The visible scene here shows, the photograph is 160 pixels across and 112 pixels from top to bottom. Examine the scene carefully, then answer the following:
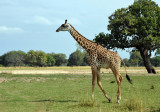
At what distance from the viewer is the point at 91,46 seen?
11406 millimetres

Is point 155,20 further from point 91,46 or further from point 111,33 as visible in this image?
point 91,46

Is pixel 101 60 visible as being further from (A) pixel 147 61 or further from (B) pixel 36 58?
(B) pixel 36 58

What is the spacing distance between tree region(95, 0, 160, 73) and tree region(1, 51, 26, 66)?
7810 cm

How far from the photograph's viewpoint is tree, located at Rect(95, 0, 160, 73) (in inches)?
1200

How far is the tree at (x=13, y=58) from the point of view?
105019 millimetres

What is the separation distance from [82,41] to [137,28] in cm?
2109

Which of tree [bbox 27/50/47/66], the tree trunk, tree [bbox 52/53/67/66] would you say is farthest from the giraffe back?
tree [bbox 52/53/67/66]

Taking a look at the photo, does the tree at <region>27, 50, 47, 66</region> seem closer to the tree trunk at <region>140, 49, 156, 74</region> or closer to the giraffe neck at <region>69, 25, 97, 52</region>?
the tree trunk at <region>140, 49, 156, 74</region>

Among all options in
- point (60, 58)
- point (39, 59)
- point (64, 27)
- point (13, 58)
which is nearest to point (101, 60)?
point (64, 27)

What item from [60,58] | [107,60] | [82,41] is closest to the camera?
[107,60]

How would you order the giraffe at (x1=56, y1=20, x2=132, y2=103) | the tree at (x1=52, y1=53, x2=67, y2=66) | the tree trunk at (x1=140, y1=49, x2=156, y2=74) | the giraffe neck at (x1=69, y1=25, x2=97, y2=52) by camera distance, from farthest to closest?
1. the tree at (x1=52, y1=53, x2=67, y2=66)
2. the tree trunk at (x1=140, y1=49, x2=156, y2=74)
3. the giraffe neck at (x1=69, y1=25, x2=97, y2=52)
4. the giraffe at (x1=56, y1=20, x2=132, y2=103)

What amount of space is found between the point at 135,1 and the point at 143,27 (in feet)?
17.8

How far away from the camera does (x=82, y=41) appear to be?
1183cm

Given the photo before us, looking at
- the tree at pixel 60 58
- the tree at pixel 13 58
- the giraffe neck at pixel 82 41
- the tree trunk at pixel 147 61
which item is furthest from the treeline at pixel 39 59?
the giraffe neck at pixel 82 41
